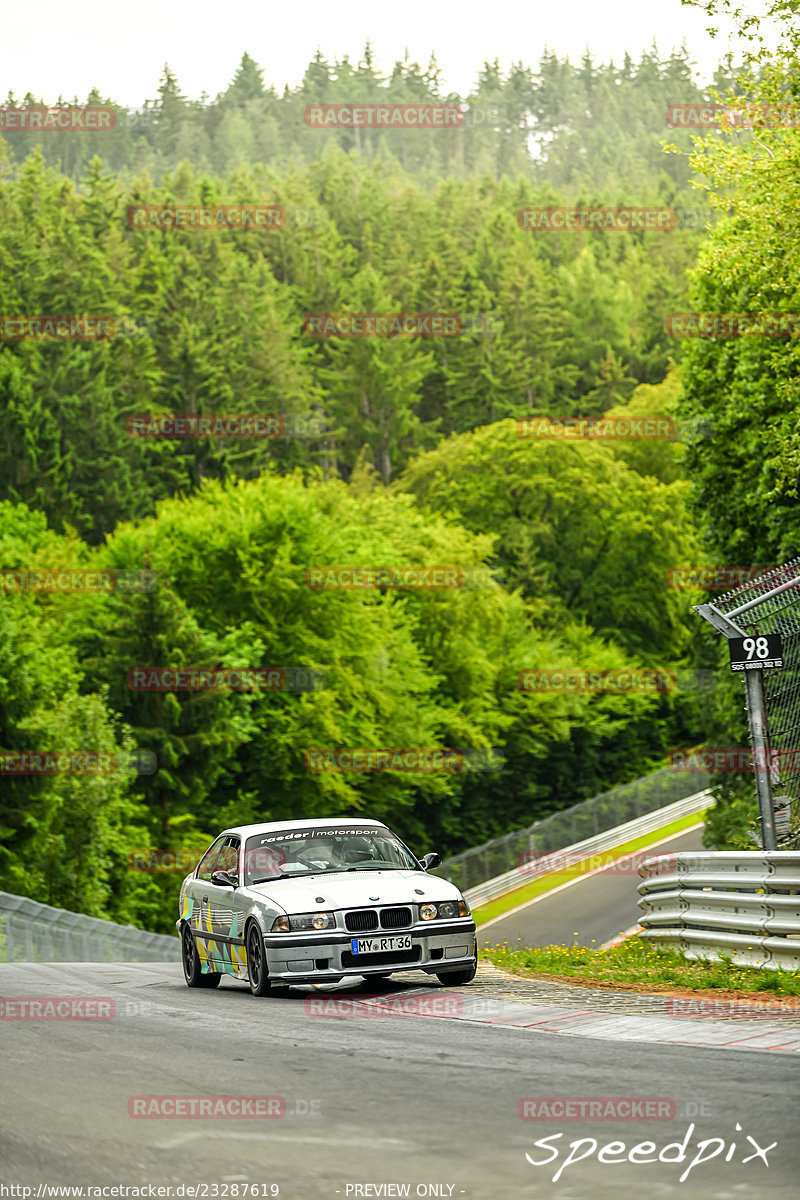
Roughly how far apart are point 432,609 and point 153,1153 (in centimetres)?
5680

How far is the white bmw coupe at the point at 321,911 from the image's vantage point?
1227 centimetres

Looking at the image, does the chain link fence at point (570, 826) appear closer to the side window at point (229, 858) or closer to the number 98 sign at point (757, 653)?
the side window at point (229, 858)

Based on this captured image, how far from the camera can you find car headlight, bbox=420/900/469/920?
496 inches

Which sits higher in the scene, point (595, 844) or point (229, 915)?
point (229, 915)

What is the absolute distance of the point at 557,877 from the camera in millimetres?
52562

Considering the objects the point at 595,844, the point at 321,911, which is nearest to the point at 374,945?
the point at 321,911

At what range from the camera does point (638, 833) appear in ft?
188
